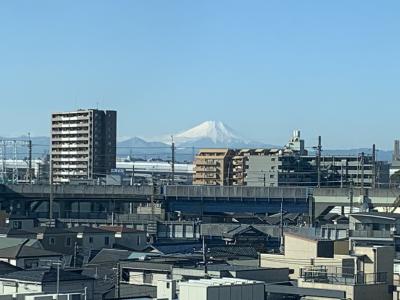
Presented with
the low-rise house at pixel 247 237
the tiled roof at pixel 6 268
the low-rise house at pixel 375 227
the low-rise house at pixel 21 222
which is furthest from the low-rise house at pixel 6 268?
the low-rise house at pixel 21 222

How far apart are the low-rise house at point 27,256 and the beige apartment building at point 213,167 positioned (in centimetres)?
7524

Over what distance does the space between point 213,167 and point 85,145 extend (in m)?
13.8

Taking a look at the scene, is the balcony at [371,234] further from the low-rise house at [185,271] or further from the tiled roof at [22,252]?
the tiled roof at [22,252]

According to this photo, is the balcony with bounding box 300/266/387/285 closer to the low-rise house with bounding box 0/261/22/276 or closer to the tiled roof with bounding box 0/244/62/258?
the low-rise house with bounding box 0/261/22/276

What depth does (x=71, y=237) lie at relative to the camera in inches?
1499

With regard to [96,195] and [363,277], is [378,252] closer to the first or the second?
[363,277]

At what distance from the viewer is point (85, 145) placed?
377ft

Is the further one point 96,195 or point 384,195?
point 96,195

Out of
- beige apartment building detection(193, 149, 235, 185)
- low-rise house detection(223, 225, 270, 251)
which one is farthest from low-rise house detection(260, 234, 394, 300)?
beige apartment building detection(193, 149, 235, 185)

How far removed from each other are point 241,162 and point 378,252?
80.0 m

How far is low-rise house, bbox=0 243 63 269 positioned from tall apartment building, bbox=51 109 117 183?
80.8 meters

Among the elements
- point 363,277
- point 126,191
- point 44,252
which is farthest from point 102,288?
point 126,191

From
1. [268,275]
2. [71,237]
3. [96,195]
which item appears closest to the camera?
[268,275]

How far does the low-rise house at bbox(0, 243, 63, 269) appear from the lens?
29.2 meters
